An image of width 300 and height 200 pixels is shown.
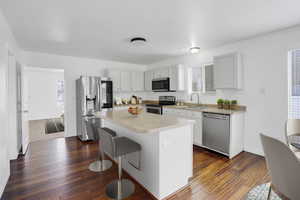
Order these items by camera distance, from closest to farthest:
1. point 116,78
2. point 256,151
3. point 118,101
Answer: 1. point 256,151
2. point 116,78
3. point 118,101

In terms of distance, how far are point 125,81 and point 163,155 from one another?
3.86 m

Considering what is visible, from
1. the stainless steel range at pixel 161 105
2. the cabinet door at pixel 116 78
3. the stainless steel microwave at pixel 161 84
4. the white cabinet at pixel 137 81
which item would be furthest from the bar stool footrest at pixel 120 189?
the white cabinet at pixel 137 81

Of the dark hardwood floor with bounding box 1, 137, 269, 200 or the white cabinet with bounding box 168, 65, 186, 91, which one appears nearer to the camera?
the dark hardwood floor with bounding box 1, 137, 269, 200

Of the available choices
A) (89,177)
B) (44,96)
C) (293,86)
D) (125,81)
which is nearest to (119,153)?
(89,177)

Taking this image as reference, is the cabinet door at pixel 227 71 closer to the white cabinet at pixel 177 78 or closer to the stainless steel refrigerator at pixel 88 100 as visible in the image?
the white cabinet at pixel 177 78

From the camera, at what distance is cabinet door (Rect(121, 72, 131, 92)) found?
5.33 meters

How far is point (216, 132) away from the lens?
10.8 ft

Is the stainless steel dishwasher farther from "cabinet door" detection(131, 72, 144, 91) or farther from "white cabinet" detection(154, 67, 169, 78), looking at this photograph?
"cabinet door" detection(131, 72, 144, 91)

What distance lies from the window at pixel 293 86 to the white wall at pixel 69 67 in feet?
16.0

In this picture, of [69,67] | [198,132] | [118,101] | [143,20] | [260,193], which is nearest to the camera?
[260,193]

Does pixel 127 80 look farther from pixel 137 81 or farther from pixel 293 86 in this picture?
pixel 293 86

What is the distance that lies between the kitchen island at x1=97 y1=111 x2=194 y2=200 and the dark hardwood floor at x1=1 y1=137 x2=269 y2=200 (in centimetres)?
14

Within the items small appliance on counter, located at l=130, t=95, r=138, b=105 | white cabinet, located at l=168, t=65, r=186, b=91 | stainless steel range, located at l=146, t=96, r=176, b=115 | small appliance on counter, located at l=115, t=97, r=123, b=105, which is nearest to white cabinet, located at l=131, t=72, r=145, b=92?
small appliance on counter, located at l=130, t=95, r=138, b=105

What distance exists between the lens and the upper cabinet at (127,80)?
5156mm
